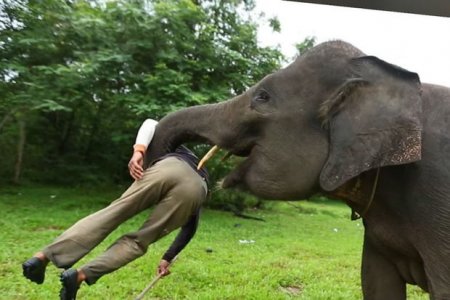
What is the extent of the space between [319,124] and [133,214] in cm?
100

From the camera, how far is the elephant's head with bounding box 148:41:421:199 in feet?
6.01

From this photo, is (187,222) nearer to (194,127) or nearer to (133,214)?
(133,214)

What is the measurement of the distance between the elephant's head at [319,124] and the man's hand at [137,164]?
34 cm

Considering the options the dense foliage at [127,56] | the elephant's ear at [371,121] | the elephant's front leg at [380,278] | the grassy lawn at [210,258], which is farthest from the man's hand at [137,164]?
the dense foliage at [127,56]

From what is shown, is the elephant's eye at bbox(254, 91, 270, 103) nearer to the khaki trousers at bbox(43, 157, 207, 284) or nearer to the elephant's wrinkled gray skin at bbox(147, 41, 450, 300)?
the elephant's wrinkled gray skin at bbox(147, 41, 450, 300)

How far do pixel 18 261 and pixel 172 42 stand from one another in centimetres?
494

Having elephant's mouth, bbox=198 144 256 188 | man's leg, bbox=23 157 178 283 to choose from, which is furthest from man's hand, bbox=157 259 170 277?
elephant's mouth, bbox=198 144 256 188

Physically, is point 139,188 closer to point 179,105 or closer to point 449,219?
point 449,219

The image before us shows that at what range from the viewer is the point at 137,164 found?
240 cm

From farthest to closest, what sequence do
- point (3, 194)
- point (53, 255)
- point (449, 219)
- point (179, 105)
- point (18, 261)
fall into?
point (3, 194)
point (179, 105)
point (18, 261)
point (53, 255)
point (449, 219)

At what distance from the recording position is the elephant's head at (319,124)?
72.1 inches

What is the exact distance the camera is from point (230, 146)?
7.01 ft

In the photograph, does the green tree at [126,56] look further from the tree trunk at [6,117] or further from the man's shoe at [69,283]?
Result: the man's shoe at [69,283]

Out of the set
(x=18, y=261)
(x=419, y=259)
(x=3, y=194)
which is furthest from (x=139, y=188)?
(x=3, y=194)
